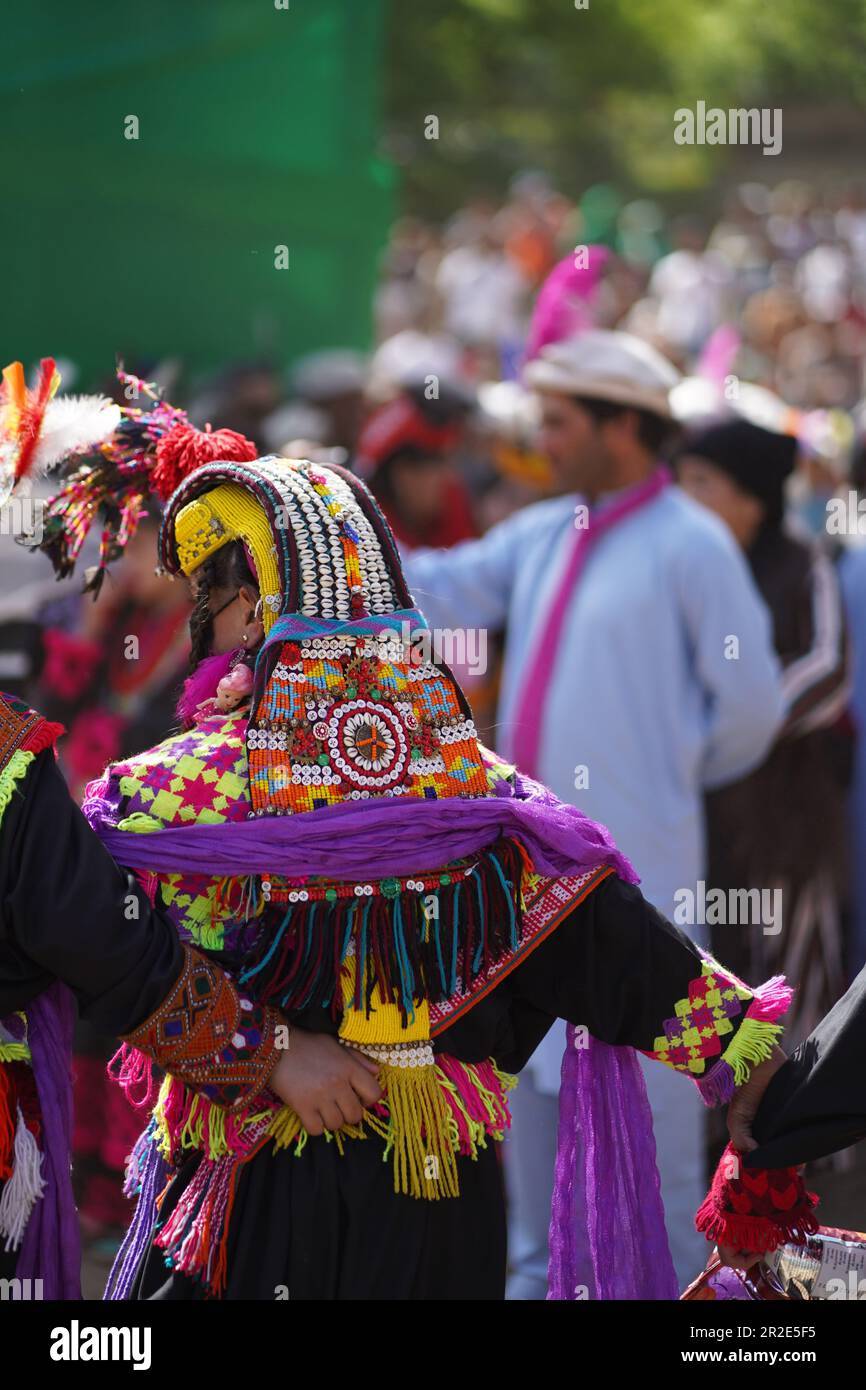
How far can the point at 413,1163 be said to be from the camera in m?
2.71

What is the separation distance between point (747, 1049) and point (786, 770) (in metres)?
2.68

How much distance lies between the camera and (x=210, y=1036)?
2.61 m

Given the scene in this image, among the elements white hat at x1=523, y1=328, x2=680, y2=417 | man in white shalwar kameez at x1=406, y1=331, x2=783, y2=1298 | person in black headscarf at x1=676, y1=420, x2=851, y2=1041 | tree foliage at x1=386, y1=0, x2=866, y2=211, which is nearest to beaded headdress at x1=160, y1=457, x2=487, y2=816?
man in white shalwar kameez at x1=406, y1=331, x2=783, y2=1298

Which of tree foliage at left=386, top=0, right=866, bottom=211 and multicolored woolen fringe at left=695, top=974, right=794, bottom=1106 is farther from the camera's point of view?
tree foliage at left=386, top=0, right=866, bottom=211

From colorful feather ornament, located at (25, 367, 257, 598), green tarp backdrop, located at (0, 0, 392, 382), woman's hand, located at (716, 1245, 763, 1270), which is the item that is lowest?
woman's hand, located at (716, 1245, 763, 1270)

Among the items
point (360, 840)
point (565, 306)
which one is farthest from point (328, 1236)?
point (565, 306)

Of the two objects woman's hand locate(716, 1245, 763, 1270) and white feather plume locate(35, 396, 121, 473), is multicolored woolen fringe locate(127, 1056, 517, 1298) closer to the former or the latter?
woman's hand locate(716, 1245, 763, 1270)

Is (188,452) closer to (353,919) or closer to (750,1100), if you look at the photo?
(353,919)

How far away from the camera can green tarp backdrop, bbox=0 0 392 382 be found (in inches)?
348

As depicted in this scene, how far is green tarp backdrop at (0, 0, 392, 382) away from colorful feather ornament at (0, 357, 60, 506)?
6.23m

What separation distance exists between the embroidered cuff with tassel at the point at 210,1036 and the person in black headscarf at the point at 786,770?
2618mm

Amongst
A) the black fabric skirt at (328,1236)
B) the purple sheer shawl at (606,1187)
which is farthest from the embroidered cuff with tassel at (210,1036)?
the purple sheer shawl at (606,1187)
